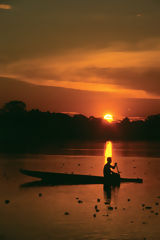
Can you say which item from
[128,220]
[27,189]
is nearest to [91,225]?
[128,220]

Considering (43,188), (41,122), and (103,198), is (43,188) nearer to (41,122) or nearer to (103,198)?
(103,198)

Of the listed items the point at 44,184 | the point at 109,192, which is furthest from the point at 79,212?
the point at 44,184

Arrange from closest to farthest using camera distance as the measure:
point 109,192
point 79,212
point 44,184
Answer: point 79,212, point 109,192, point 44,184

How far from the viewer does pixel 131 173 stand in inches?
1603

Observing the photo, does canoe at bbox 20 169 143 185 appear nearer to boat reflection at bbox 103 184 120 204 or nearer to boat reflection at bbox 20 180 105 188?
boat reflection at bbox 20 180 105 188

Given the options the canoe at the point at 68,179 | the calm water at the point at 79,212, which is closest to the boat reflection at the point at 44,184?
the canoe at the point at 68,179

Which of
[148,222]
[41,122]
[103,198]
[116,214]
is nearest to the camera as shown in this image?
[148,222]

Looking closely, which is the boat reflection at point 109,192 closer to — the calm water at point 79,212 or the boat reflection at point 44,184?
the calm water at point 79,212

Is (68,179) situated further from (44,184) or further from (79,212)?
(79,212)

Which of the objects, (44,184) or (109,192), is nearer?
(109,192)

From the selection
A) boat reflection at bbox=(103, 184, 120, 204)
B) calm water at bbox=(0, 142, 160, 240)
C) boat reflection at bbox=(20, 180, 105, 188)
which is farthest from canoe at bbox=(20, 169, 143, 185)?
boat reflection at bbox=(103, 184, 120, 204)

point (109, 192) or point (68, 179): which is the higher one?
point (68, 179)

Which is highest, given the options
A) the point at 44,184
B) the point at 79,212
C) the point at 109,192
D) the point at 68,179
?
the point at 68,179

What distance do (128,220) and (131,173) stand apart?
70.6ft
